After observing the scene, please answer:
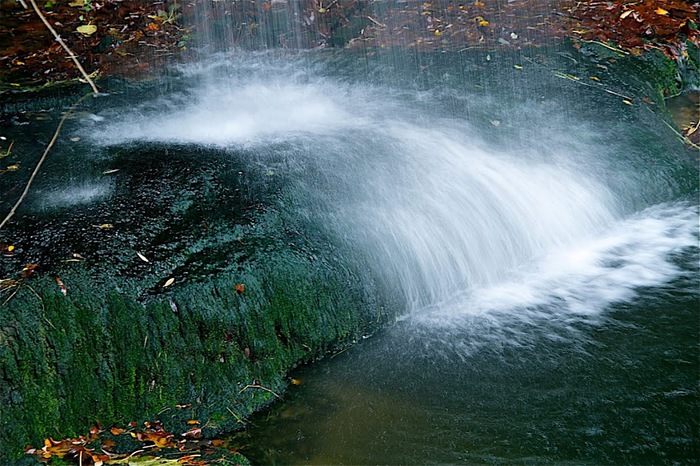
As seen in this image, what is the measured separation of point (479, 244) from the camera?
5.53 metres

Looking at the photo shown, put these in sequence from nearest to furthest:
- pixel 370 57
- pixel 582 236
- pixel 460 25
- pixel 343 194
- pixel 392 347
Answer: pixel 392 347, pixel 343 194, pixel 582 236, pixel 370 57, pixel 460 25

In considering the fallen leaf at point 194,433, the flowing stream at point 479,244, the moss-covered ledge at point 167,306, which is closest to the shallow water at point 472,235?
the flowing stream at point 479,244

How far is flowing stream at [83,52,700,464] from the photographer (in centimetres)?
396

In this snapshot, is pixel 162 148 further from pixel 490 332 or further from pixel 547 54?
pixel 547 54

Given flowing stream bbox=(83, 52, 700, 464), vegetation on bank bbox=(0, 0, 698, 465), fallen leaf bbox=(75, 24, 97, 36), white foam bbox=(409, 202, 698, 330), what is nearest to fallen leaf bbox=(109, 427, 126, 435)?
vegetation on bank bbox=(0, 0, 698, 465)

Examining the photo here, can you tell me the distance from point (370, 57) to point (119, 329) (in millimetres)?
5050

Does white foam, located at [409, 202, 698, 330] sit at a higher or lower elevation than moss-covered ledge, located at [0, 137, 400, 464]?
lower

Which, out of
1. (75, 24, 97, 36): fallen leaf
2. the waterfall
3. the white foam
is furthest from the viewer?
(75, 24, 97, 36): fallen leaf

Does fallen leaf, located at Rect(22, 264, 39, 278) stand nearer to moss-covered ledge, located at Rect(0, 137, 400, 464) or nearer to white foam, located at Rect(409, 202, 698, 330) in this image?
moss-covered ledge, located at Rect(0, 137, 400, 464)

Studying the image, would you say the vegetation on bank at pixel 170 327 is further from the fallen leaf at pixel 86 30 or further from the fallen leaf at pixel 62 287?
the fallen leaf at pixel 86 30

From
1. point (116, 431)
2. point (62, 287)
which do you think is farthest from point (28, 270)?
point (116, 431)

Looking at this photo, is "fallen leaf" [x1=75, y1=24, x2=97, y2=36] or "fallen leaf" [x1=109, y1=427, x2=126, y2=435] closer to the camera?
"fallen leaf" [x1=109, y1=427, x2=126, y2=435]

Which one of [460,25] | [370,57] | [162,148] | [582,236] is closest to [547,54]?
[460,25]

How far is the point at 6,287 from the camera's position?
3764mm
